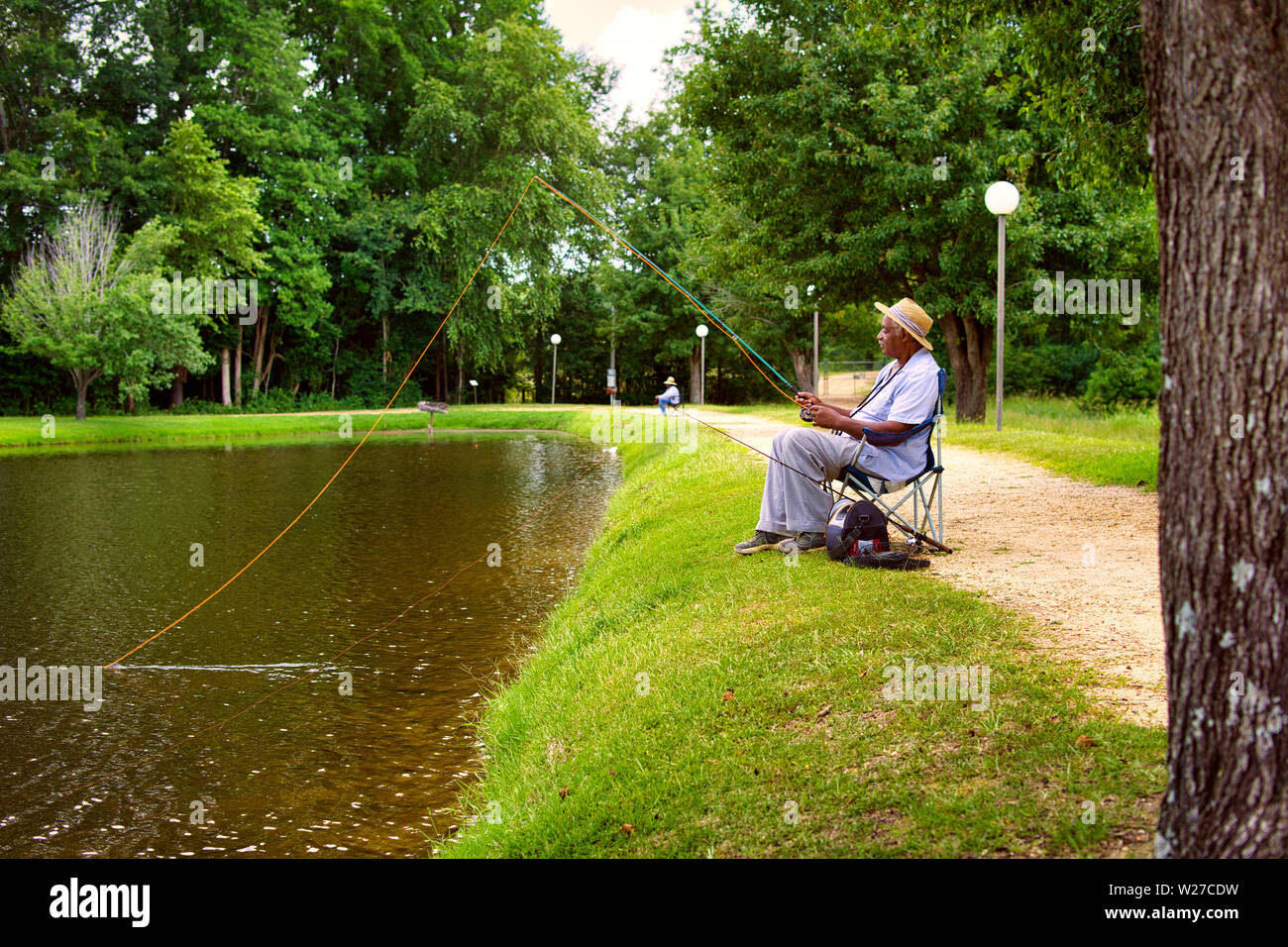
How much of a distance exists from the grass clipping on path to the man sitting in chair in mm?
422

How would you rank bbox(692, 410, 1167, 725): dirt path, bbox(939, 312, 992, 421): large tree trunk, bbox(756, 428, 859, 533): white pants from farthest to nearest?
bbox(939, 312, 992, 421): large tree trunk
bbox(756, 428, 859, 533): white pants
bbox(692, 410, 1167, 725): dirt path

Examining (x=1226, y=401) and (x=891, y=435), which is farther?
(x=891, y=435)

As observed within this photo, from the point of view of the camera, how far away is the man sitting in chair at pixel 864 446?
7133 millimetres

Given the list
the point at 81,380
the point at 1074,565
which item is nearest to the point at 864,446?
the point at 1074,565

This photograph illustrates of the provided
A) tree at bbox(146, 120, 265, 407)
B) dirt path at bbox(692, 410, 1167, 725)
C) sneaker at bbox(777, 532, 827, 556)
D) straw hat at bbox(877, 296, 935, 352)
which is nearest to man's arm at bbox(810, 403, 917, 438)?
straw hat at bbox(877, 296, 935, 352)

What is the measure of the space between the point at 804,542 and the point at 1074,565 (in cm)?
177

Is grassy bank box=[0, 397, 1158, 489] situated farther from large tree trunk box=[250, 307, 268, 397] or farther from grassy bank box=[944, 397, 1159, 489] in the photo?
large tree trunk box=[250, 307, 268, 397]

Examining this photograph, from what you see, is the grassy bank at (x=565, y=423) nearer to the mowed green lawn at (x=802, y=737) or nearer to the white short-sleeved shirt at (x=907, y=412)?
the white short-sleeved shirt at (x=907, y=412)

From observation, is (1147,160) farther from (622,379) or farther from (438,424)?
(622,379)

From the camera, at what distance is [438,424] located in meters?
37.1

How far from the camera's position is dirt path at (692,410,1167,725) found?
4.89 m

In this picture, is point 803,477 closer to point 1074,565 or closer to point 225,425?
point 1074,565

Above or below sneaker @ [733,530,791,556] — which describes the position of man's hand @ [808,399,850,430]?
above

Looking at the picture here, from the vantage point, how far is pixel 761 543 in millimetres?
7723
